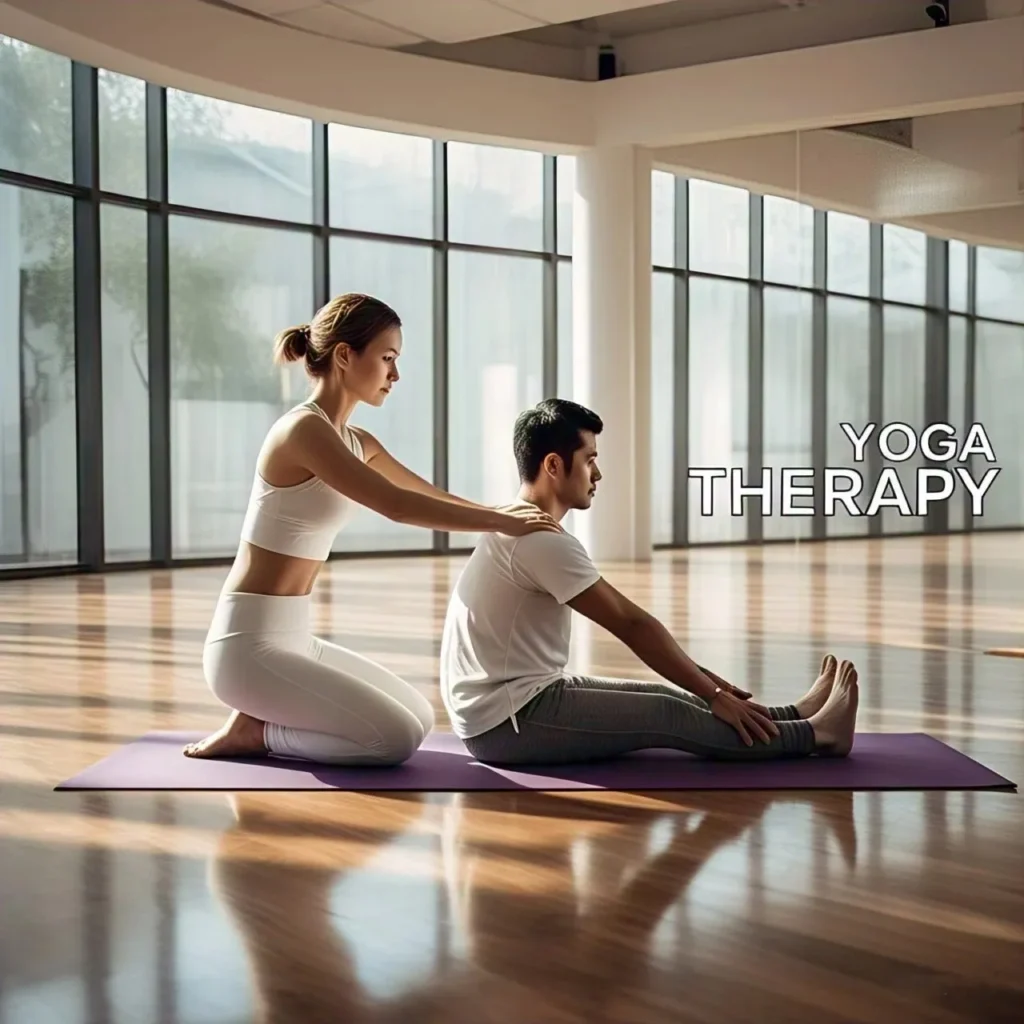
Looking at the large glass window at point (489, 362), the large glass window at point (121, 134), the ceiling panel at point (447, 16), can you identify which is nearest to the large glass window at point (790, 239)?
the large glass window at point (489, 362)

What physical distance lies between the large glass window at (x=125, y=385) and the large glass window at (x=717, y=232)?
4442mm

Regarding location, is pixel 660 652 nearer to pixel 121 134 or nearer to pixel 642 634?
pixel 642 634

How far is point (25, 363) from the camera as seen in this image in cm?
888

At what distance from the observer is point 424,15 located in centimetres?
822

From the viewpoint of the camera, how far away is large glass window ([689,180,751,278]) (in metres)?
11.3

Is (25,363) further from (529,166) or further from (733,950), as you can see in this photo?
(733,950)

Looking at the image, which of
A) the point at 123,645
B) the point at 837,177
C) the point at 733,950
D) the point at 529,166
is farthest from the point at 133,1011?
the point at 529,166

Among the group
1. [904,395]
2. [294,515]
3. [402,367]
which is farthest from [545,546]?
[402,367]

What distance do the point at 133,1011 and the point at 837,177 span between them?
840 centimetres

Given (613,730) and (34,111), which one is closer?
(613,730)

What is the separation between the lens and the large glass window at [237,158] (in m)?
9.78

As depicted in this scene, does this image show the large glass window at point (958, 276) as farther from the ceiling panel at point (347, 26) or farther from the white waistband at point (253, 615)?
the white waistband at point (253, 615)

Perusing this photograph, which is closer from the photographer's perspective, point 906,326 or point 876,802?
point 876,802

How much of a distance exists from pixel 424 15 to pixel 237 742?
5921 mm
